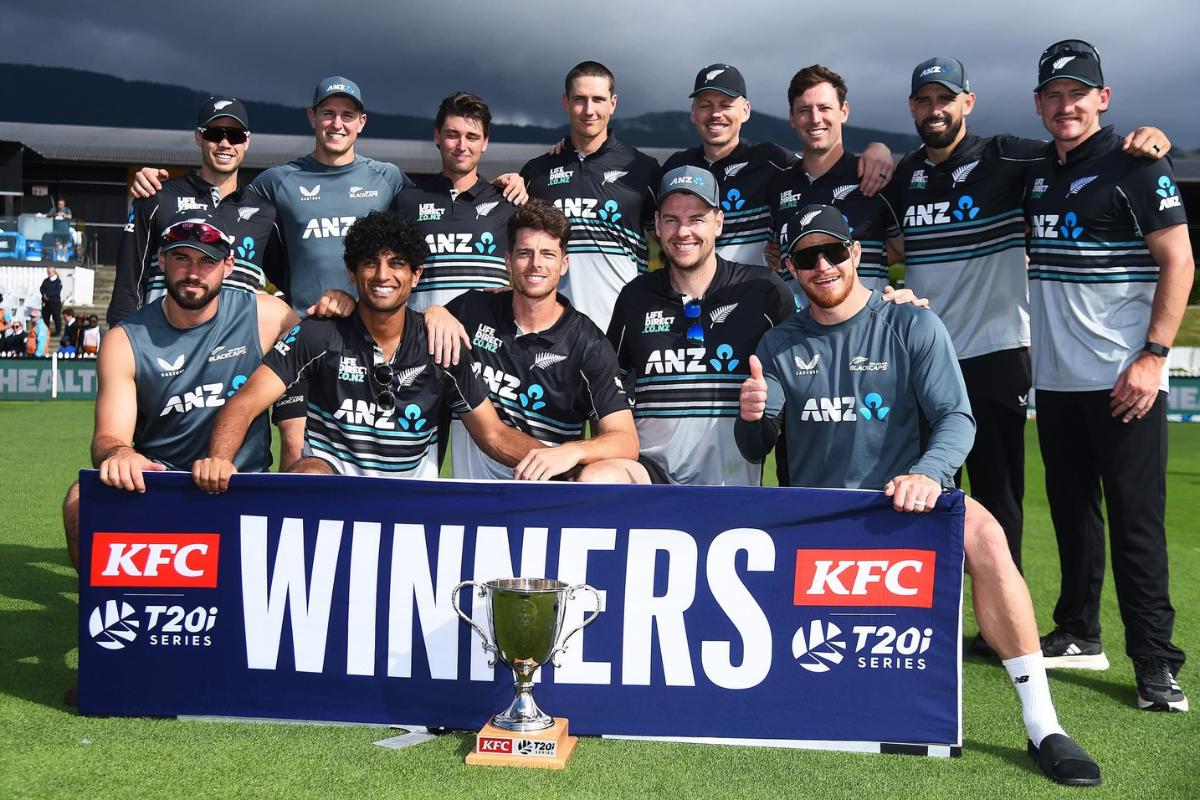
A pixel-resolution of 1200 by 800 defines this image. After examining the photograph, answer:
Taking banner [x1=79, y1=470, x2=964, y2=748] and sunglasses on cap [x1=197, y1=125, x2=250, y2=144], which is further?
sunglasses on cap [x1=197, y1=125, x2=250, y2=144]

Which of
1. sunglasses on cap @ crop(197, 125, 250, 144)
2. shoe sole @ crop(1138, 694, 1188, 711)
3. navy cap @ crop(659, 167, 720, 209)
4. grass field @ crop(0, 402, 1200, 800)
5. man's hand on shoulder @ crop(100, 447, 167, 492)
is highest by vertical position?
sunglasses on cap @ crop(197, 125, 250, 144)

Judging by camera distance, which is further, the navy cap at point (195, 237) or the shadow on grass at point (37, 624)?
the navy cap at point (195, 237)

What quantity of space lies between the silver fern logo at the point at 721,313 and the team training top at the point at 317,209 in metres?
2.13

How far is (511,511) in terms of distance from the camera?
170 inches

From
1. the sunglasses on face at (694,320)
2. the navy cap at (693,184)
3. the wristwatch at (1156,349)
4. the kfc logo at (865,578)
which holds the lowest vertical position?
the kfc logo at (865,578)

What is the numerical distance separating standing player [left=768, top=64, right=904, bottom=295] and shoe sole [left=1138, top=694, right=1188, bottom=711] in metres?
2.56

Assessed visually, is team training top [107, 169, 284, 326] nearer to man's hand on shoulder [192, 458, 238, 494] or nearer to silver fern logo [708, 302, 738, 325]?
man's hand on shoulder [192, 458, 238, 494]

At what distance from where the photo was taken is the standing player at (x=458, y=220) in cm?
645

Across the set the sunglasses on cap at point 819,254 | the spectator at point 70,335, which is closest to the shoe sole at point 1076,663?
the sunglasses on cap at point 819,254

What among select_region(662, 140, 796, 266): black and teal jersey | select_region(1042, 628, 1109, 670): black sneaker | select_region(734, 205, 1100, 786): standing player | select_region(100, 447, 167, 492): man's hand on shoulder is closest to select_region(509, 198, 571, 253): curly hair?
select_region(734, 205, 1100, 786): standing player

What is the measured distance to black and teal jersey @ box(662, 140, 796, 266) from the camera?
6.68 metres

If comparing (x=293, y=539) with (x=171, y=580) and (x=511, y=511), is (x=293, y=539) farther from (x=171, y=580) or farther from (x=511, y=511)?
(x=511, y=511)

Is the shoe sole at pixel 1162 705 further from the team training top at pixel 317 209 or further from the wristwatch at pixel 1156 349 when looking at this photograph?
the team training top at pixel 317 209

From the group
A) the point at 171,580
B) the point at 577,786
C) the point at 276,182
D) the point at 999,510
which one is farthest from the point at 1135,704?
the point at 276,182
